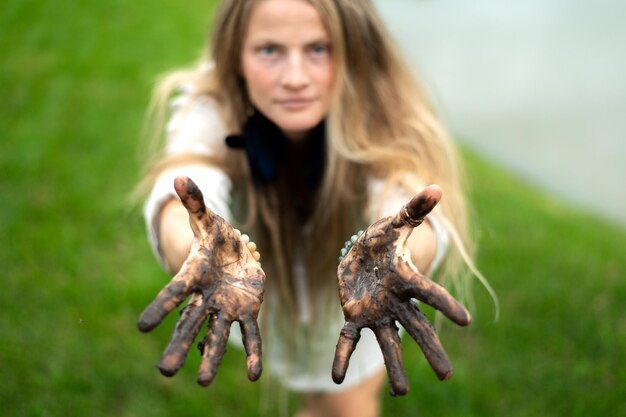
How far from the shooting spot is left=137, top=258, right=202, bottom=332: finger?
1080mm

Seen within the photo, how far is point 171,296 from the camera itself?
1125 mm

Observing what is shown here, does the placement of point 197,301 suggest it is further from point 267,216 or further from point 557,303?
point 557,303

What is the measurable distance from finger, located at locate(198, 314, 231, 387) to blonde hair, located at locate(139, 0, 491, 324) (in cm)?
77

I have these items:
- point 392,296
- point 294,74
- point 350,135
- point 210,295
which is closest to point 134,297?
→ point 350,135

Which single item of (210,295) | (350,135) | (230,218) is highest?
(210,295)

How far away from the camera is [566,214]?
4742 mm

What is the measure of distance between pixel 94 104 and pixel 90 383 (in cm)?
292

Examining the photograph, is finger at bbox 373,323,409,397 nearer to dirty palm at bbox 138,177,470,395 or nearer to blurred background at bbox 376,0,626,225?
dirty palm at bbox 138,177,470,395

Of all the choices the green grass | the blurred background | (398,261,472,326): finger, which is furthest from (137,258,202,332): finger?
the blurred background

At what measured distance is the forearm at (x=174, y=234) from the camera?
1471mm

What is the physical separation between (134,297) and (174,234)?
1.68m

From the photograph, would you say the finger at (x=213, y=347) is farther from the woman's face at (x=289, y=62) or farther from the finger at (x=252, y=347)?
the woman's face at (x=289, y=62)

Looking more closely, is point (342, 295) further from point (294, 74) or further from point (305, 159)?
point (305, 159)

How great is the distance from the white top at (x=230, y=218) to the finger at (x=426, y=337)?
0.39 m
